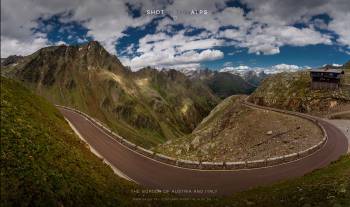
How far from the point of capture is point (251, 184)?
3356 cm

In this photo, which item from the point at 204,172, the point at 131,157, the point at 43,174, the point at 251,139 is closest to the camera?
the point at 43,174

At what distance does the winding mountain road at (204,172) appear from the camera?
33.2 meters

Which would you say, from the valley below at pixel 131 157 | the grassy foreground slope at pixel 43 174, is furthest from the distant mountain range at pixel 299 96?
the grassy foreground slope at pixel 43 174

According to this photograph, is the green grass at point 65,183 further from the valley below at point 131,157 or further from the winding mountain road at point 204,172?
the winding mountain road at point 204,172

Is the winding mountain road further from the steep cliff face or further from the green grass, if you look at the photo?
the steep cliff face

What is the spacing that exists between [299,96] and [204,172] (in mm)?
70154

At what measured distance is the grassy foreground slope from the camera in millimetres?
17297

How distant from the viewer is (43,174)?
1962cm

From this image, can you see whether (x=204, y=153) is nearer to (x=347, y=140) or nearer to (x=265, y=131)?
(x=265, y=131)

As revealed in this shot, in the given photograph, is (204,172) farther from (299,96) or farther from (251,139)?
(299,96)

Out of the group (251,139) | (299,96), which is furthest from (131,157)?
(299,96)

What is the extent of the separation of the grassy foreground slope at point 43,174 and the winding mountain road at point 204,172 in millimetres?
8423

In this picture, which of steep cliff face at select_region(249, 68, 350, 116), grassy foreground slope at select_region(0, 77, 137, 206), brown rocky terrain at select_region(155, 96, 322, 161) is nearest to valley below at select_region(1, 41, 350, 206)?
grassy foreground slope at select_region(0, 77, 137, 206)

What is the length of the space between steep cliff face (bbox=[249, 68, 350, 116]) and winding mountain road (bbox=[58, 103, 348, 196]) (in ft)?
128
